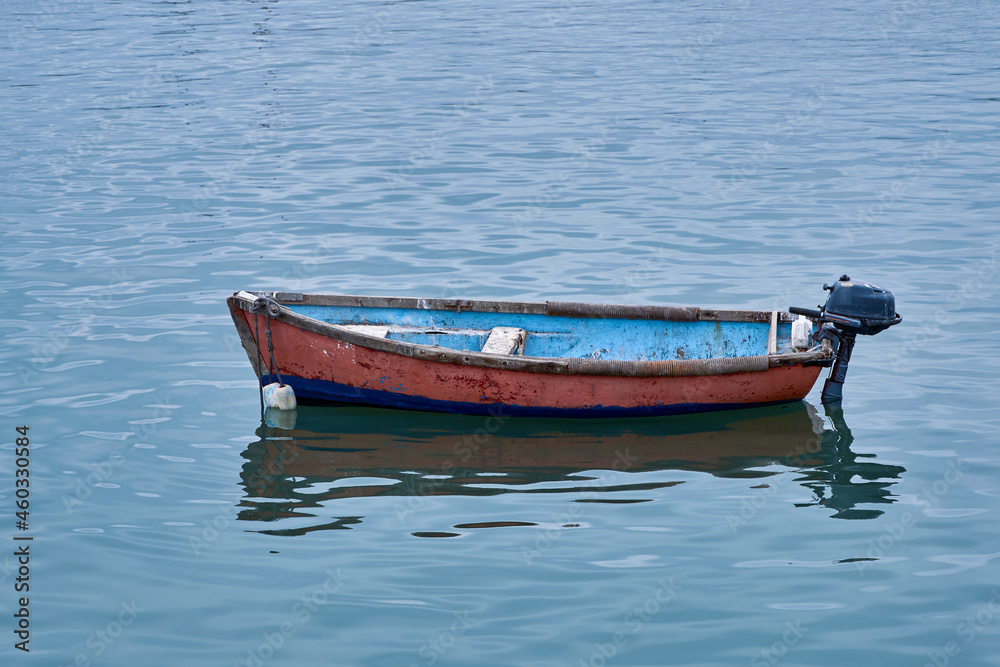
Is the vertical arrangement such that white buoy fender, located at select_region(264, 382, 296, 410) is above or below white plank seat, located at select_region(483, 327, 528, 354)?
below

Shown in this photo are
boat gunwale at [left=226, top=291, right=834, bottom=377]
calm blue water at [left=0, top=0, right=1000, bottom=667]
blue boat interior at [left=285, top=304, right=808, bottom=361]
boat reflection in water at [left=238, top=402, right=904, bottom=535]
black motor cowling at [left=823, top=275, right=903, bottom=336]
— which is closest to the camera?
calm blue water at [left=0, top=0, right=1000, bottom=667]

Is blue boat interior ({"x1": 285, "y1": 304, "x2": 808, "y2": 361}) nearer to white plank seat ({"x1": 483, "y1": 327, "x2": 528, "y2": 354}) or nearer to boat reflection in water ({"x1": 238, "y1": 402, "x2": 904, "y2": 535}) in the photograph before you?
white plank seat ({"x1": 483, "y1": 327, "x2": 528, "y2": 354})

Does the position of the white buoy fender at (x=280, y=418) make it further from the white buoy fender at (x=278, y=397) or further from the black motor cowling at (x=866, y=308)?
the black motor cowling at (x=866, y=308)

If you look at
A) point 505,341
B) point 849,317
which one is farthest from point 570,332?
point 849,317

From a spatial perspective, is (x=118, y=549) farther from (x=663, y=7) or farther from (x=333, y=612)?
(x=663, y=7)

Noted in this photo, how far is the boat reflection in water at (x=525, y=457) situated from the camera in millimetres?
8789

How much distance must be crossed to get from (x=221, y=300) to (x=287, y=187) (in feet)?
19.8

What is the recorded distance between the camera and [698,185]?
18.5m

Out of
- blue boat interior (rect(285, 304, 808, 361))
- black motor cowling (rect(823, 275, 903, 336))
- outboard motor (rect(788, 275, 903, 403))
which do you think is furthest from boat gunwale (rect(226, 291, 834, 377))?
blue boat interior (rect(285, 304, 808, 361))

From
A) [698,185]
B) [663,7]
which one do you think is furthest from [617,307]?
[663,7]

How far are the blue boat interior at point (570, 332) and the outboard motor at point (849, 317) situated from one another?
32.5 inches

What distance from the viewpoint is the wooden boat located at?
9805 mm

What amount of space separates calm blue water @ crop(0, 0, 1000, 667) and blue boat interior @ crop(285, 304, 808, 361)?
1061mm

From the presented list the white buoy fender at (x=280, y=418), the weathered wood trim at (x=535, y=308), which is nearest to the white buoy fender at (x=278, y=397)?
the white buoy fender at (x=280, y=418)
